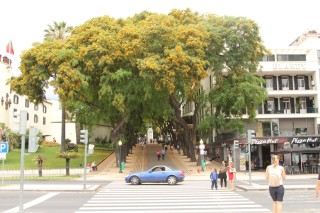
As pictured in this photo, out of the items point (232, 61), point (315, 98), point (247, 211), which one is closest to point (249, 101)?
point (232, 61)

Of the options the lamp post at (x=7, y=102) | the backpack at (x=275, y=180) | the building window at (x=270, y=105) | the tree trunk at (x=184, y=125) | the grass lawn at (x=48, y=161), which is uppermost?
the lamp post at (x=7, y=102)

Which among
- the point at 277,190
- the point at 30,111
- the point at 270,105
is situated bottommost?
the point at 277,190

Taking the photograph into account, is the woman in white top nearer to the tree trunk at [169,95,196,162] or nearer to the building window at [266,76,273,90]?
the tree trunk at [169,95,196,162]

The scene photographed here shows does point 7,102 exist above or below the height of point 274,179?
above

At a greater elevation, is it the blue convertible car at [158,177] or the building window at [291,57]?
the building window at [291,57]

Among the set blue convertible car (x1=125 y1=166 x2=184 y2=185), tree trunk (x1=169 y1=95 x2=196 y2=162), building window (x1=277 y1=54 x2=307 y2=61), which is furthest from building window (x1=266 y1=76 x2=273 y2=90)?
blue convertible car (x1=125 y1=166 x2=184 y2=185)

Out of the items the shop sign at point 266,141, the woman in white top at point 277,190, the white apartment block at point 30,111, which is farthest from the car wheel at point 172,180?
the white apartment block at point 30,111

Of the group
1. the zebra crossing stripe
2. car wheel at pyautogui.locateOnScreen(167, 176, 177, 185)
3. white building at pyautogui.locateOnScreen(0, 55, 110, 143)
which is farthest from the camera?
white building at pyautogui.locateOnScreen(0, 55, 110, 143)

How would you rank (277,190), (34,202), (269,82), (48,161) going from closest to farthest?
(277,190) < (34,202) < (48,161) < (269,82)

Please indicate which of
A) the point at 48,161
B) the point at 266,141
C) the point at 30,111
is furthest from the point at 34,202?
the point at 30,111

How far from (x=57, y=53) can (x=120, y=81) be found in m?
6.51

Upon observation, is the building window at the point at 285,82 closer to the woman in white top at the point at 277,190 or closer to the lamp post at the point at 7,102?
the woman in white top at the point at 277,190

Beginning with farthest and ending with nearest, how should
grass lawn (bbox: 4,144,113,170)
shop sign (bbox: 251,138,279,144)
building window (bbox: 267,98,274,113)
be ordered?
building window (bbox: 267,98,274,113)
grass lawn (bbox: 4,144,113,170)
shop sign (bbox: 251,138,279,144)

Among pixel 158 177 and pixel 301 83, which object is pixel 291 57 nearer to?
pixel 301 83
